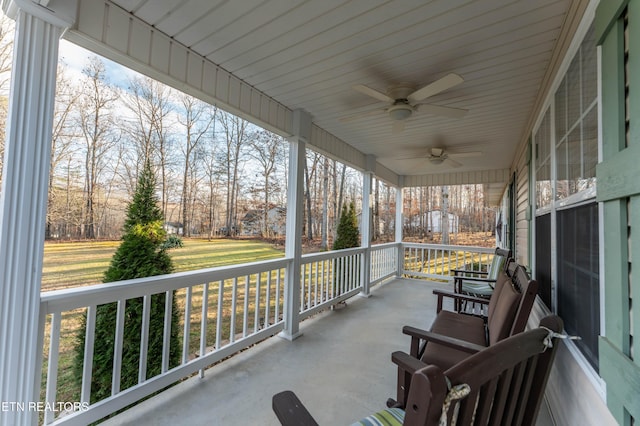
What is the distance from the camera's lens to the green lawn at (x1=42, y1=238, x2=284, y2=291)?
65.5 inches

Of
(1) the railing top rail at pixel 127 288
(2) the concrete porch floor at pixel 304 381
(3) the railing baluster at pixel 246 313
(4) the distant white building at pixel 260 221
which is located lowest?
(2) the concrete porch floor at pixel 304 381

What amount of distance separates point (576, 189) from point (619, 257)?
74 cm

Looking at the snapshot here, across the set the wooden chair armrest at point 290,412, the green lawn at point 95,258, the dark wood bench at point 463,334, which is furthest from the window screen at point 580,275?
the green lawn at point 95,258

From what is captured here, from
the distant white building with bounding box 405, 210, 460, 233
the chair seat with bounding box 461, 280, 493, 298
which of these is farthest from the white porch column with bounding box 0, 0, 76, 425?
the distant white building with bounding box 405, 210, 460, 233

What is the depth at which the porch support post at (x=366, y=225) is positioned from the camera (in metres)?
5.07

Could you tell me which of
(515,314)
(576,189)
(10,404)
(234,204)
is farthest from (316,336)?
(576,189)

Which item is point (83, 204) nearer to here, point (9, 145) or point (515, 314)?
point (9, 145)

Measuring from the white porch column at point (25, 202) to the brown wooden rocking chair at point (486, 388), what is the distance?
1.41 meters

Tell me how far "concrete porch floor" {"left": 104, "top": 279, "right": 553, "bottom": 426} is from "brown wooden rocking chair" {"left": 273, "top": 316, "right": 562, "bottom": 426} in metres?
1.27

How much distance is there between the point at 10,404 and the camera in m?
1.36

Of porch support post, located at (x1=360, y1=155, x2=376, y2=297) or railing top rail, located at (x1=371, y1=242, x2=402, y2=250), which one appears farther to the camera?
railing top rail, located at (x1=371, y1=242, x2=402, y2=250)

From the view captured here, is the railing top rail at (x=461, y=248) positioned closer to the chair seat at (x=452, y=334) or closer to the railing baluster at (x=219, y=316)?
the chair seat at (x=452, y=334)

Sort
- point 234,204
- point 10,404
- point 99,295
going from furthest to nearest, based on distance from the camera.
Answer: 1. point 234,204
2. point 99,295
3. point 10,404

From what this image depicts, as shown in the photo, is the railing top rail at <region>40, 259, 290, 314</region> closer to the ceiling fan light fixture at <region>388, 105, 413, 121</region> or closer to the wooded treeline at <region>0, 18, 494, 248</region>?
the wooded treeline at <region>0, 18, 494, 248</region>
